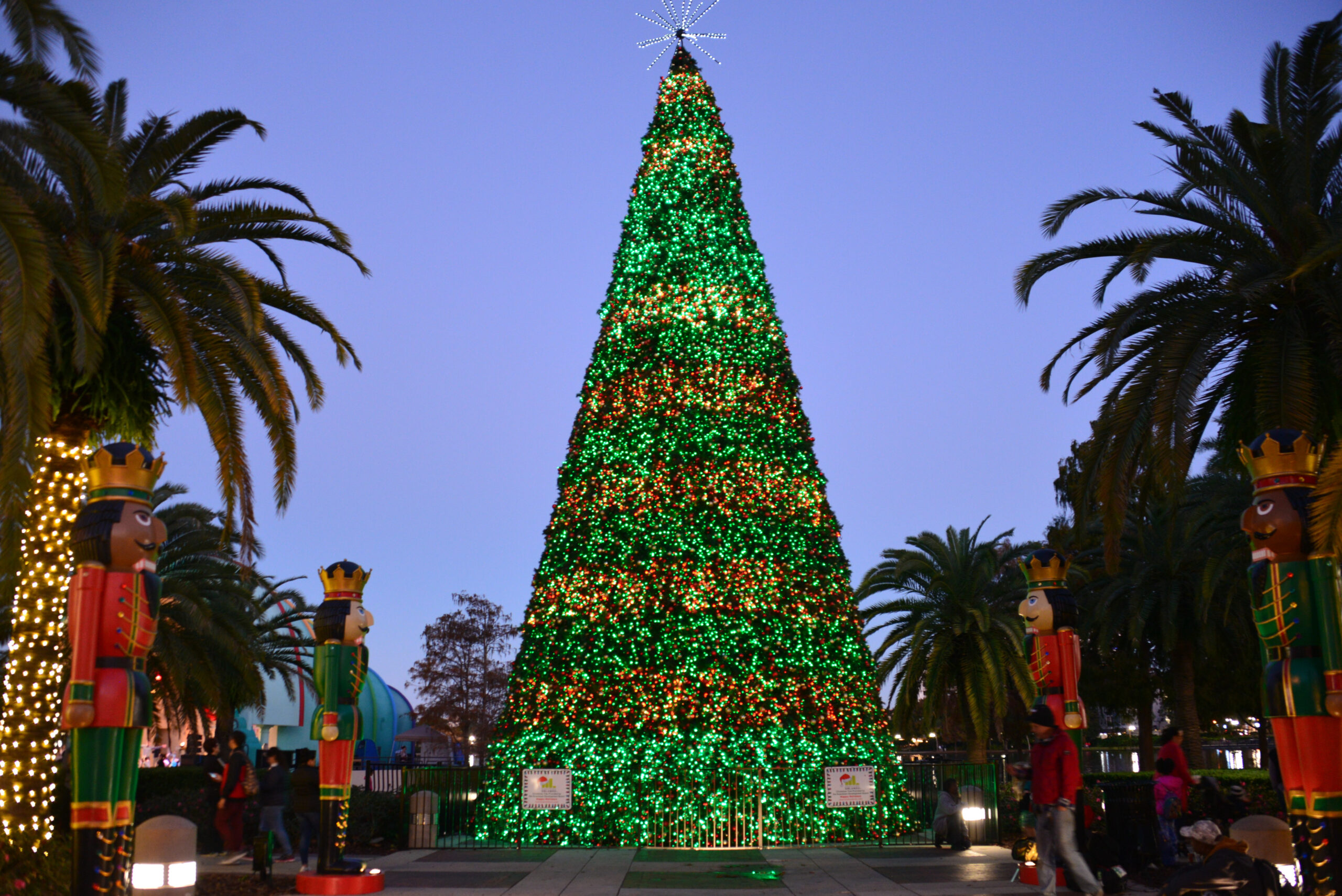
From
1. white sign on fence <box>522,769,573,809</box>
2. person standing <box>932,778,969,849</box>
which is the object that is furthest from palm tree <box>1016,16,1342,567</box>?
white sign on fence <box>522,769,573,809</box>

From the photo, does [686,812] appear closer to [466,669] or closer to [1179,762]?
[1179,762]

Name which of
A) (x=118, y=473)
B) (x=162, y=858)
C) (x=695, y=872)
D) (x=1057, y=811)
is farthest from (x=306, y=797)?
(x=1057, y=811)

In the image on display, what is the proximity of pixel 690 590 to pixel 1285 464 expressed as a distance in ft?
31.7

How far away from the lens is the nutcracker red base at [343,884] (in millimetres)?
10945

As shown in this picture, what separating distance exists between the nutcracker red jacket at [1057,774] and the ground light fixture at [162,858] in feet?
23.9

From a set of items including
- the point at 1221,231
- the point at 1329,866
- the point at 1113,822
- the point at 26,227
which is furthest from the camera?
the point at 1221,231

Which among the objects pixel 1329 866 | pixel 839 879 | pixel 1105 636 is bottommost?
pixel 839 879

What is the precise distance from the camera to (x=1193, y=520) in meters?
21.3

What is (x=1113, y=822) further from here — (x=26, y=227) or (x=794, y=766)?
(x=26, y=227)

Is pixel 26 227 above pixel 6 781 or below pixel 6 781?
above

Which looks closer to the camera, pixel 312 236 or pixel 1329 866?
pixel 1329 866

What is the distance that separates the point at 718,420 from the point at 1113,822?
8280 millimetres

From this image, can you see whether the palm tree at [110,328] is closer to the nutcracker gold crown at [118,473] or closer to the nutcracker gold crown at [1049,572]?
the nutcracker gold crown at [118,473]

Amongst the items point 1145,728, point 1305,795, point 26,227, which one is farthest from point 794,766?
point 1145,728
